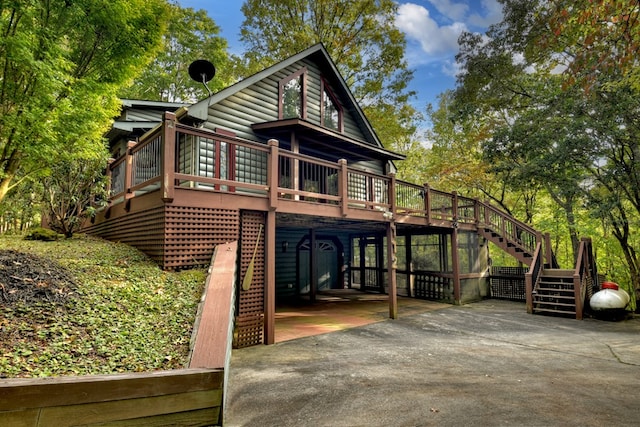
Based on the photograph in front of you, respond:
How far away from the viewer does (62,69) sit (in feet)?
22.2

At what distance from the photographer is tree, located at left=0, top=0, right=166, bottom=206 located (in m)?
6.04

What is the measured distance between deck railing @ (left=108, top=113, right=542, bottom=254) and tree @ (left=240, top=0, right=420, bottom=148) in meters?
10.9

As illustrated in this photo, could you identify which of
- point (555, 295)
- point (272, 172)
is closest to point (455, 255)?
point (555, 295)

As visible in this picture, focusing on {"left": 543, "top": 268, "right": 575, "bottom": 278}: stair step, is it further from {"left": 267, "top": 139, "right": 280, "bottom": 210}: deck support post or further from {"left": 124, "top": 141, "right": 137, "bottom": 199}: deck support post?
{"left": 124, "top": 141, "right": 137, "bottom": 199}: deck support post

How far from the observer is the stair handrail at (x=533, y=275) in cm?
1059

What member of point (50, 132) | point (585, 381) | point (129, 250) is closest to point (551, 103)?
point (585, 381)

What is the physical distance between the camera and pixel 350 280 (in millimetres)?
16391

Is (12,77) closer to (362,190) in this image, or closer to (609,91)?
(362,190)

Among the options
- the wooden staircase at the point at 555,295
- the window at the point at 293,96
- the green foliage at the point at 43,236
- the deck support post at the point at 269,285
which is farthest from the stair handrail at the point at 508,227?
the green foliage at the point at 43,236

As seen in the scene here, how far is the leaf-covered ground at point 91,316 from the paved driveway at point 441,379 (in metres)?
1.19

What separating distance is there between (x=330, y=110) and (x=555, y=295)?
9.89 metres

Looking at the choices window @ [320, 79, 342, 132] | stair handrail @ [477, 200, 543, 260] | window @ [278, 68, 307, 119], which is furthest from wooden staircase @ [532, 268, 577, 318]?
window @ [278, 68, 307, 119]

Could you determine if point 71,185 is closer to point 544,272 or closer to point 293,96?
point 293,96

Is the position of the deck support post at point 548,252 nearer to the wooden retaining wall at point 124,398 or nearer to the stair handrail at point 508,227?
the stair handrail at point 508,227
